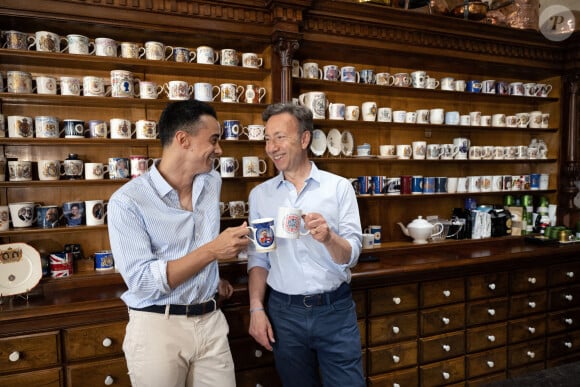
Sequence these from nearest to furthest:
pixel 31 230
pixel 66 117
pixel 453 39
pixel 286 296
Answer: pixel 286 296, pixel 31 230, pixel 66 117, pixel 453 39

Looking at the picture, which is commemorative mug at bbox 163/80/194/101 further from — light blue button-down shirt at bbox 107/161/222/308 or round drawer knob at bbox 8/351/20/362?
round drawer knob at bbox 8/351/20/362

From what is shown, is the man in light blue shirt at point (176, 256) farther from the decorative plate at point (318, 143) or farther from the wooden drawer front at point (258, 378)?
the decorative plate at point (318, 143)

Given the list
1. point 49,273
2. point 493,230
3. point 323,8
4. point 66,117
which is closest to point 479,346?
point 493,230

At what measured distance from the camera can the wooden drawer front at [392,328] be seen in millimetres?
2252

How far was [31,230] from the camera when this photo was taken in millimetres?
1961

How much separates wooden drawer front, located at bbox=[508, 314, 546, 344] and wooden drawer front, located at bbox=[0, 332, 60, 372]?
8.68 feet

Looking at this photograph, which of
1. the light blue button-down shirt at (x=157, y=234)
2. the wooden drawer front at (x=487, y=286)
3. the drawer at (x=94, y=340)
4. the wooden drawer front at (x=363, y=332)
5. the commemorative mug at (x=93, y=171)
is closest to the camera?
the light blue button-down shirt at (x=157, y=234)

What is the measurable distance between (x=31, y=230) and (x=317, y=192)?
1.42m

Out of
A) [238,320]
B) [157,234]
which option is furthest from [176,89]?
[238,320]

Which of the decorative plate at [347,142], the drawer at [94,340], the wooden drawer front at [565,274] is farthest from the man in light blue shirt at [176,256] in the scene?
the wooden drawer front at [565,274]

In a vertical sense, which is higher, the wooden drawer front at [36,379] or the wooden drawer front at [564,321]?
the wooden drawer front at [36,379]

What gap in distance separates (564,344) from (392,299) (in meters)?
1.55

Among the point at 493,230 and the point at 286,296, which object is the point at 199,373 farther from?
the point at 493,230

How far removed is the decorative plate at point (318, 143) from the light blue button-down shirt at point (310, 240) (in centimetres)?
95
